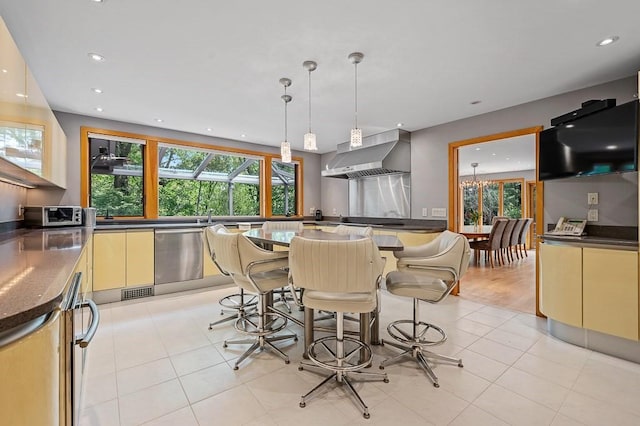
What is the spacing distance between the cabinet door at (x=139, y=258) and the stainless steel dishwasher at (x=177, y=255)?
7cm

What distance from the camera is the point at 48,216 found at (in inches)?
122

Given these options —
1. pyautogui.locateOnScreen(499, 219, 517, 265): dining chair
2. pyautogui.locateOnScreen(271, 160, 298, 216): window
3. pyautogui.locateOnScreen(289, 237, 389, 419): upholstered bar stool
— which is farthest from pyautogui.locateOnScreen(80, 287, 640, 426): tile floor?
pyautogui.locateOnScreen(499, 219, 517, 265): dining chair

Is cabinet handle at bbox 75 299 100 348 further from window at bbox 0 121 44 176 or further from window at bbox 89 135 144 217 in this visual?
window at bbox 89 135 144 217

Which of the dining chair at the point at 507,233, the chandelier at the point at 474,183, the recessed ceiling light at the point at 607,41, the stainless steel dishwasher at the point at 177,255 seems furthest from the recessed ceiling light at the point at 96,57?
the chandelier at the point at 474,183

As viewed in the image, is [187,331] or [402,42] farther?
[187,331]

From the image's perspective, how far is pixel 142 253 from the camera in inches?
148

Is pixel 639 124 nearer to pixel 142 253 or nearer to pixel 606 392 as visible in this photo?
pixel 606 392

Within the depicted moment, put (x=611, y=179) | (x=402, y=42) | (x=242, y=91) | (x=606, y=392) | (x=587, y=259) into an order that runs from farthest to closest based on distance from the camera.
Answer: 1. (x=242, y=91)
2. (x=611, y=179)
3. (x=587, y=259)
4. (x=402, y=42)
5. (x=606, y=392)

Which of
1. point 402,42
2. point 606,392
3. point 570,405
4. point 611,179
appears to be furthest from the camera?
point 611,179

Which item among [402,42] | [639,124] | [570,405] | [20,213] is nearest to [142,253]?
[20,213]

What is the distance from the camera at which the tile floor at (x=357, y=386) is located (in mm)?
1626

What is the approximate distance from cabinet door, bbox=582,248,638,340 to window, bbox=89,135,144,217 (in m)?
5.21

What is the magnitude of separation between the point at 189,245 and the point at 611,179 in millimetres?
4814

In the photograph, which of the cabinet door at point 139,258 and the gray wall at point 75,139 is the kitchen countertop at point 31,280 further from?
the gray wall at point 75,139
